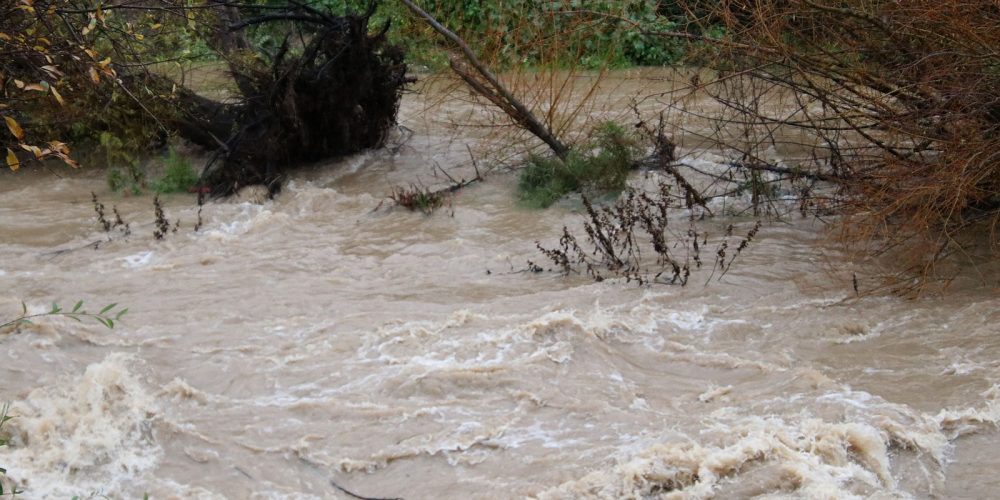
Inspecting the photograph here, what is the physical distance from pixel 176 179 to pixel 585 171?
4.37 m

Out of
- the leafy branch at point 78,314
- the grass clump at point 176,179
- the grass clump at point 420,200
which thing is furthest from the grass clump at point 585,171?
the leafy branch at point 78,314

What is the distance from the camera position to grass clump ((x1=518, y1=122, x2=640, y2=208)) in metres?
9.32

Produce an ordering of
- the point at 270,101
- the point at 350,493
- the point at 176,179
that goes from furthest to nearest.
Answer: the point at 176,179 < the point at 270,101 < the point at 350,493

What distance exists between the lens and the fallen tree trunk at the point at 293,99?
Answer: 9898 millimetres

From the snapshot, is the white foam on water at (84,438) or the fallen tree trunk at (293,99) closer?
the white foam on water at (84,438)

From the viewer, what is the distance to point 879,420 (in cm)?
480

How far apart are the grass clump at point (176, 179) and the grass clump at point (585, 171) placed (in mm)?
3564

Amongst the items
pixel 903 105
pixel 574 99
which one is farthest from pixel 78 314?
pixel 574 99

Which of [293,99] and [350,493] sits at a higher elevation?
[293,99]

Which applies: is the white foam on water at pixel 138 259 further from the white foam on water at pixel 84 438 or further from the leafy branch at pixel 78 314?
the white foam on water at pixel 84 438

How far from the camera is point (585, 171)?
9344 millimetres

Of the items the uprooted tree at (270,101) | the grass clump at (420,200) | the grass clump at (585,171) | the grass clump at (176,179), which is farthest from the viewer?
the grass clump at (176,179)

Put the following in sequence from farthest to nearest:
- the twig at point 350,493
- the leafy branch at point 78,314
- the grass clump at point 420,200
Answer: the grass clump at point 420,200 < the twig at point 350,493 < the leafy branch at point 78,314

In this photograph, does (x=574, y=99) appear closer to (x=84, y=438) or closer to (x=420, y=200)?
(x=420, y=200)
